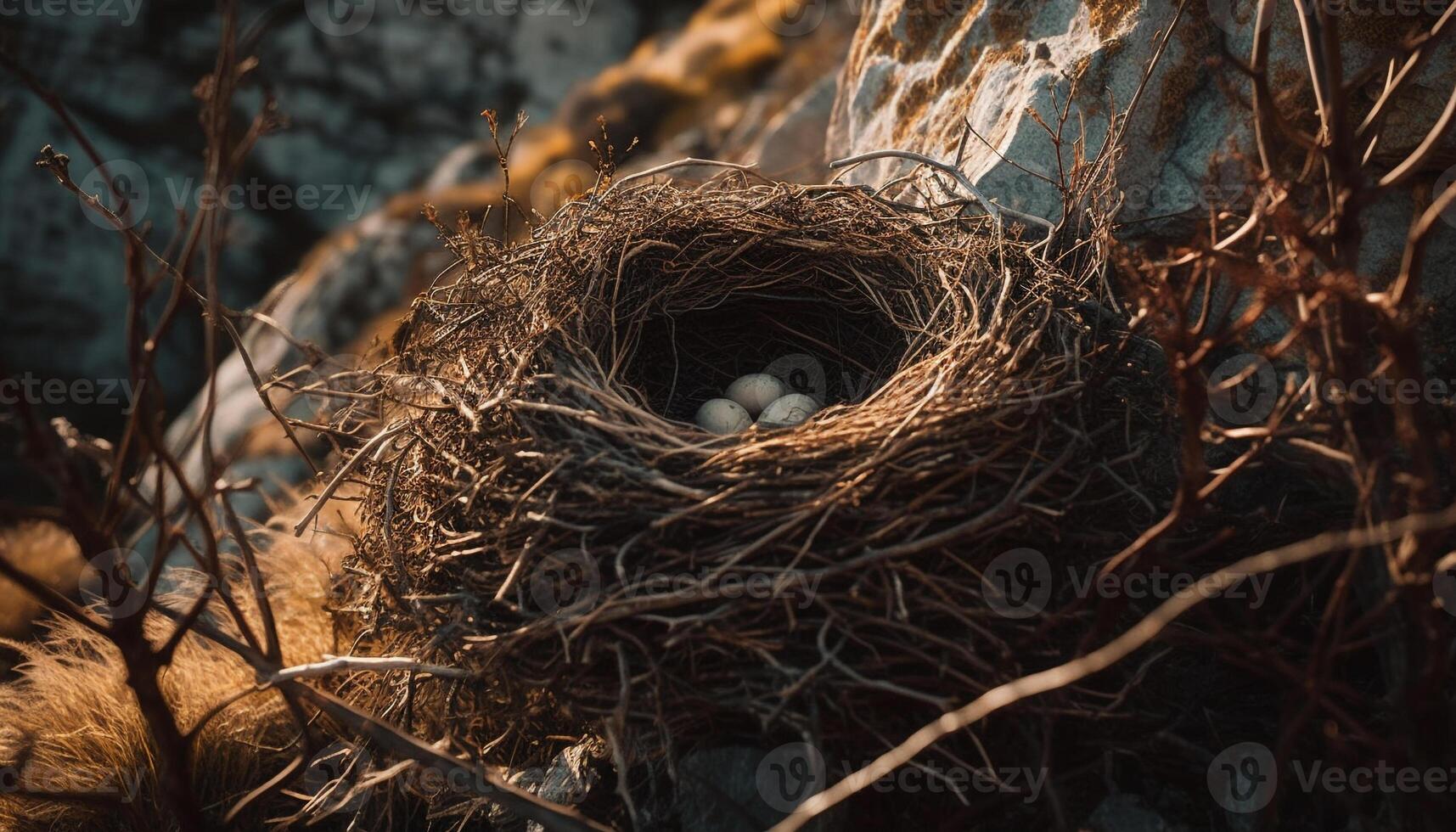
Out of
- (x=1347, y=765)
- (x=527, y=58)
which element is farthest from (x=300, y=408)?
(x=527, y=58)

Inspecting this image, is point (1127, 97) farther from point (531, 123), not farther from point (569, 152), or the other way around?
point (531, 123)

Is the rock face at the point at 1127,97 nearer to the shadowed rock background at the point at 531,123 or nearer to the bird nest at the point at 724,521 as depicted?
the shadowed rock background at the point at 531,123

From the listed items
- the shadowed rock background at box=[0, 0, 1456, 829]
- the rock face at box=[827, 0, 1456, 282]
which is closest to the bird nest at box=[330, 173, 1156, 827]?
the rock face at box=[827, 0, 1456, 282]

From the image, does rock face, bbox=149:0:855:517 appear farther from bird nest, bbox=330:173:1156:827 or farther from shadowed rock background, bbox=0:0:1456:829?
bird nest, bbox=330:173:1156:827

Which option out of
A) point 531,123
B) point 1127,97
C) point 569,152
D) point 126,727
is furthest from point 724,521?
point 531,123

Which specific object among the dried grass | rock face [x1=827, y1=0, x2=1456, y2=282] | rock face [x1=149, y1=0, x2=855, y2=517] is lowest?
the dried grass

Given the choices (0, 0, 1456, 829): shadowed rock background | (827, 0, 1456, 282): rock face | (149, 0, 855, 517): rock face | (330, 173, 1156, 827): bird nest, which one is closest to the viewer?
(330, 173, 1156, 827): bird nest

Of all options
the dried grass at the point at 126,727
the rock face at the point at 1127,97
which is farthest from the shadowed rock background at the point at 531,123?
the dried grass at the point at 126,727
